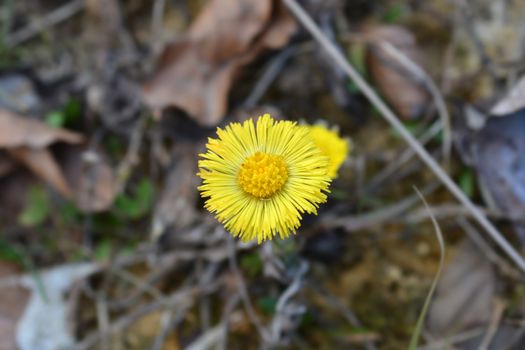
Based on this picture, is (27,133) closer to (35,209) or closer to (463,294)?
(35,209)

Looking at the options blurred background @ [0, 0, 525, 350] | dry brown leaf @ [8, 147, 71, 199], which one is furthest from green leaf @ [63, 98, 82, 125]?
dry brown leaf @ [8, 147, 71, 199]

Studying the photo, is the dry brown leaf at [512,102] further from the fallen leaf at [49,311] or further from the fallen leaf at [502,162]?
the fallen leaf at [49,311]

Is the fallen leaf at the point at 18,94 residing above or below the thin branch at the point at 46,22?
below

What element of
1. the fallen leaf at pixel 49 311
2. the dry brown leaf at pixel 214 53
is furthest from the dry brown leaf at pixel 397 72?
the fallen leaf at pixel 49 311

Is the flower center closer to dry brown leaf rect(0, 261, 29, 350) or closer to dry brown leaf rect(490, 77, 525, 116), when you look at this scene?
dry brown leaf rect(490, 77, 525, 116)

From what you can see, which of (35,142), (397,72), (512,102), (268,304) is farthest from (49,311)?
(512,102)

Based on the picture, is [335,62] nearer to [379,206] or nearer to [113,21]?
[379,206]
